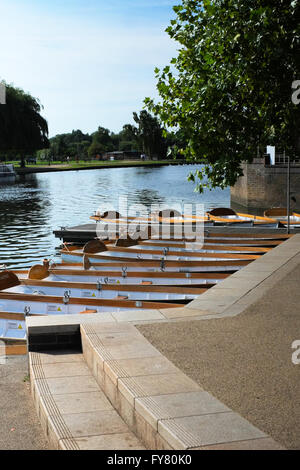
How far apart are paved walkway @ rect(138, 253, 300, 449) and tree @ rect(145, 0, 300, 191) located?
11.6ft

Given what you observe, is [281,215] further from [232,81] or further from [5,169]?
[5,169]

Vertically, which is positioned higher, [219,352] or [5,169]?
[5,169]

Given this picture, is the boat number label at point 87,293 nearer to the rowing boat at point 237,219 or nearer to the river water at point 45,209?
the river water at point 45,209

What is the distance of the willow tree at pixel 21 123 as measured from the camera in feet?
250

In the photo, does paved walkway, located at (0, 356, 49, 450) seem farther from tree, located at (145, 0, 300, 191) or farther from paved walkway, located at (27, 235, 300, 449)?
tree, located at (145, 0, 300, 191)

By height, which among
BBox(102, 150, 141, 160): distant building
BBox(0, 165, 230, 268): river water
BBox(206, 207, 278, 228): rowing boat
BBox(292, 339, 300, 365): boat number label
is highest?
BBox(102, 150, 141, 160): distant building

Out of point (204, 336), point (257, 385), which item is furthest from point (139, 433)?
point (204, 336)

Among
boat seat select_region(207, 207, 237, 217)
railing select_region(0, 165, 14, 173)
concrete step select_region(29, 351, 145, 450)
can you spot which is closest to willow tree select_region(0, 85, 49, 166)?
railing select_region(0, 165, 14, 173)

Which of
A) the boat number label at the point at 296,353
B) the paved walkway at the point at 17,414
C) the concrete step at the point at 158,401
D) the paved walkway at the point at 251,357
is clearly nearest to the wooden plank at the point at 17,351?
the paved walkway at the point at 17,414

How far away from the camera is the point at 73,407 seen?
5.07 m

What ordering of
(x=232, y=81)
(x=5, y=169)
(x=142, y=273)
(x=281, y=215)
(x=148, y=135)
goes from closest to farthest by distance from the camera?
(x=232, y=81) → (x=142, y=273) → (x=281, y=215) → (x=5, y=169) → (x=148, y=135)

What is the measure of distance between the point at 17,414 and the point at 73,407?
80 cm

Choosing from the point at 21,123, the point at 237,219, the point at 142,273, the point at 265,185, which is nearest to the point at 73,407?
the point at 142,273

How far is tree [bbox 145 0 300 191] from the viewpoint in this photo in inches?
361
